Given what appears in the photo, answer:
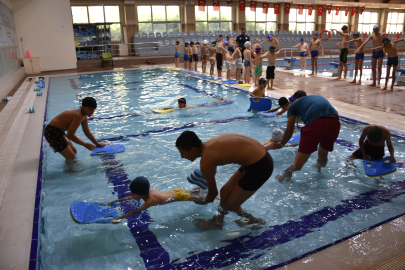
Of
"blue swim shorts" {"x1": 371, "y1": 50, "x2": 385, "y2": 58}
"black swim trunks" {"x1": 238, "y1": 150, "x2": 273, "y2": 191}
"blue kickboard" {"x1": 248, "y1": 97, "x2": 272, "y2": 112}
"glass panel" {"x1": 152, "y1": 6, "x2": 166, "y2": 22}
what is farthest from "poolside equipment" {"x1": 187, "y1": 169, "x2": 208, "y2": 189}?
"glass panel" {"x1": 152, "y1": 6, "x2": 166, "y2": 22}

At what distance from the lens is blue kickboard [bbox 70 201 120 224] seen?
9.39ft

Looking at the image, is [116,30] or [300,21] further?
[300,21]

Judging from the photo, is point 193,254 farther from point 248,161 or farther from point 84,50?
point 84,50

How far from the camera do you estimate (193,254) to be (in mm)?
2586

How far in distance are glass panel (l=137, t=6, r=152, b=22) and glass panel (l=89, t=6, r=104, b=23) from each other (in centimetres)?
311

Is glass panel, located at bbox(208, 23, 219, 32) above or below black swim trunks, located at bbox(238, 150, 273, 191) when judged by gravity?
above

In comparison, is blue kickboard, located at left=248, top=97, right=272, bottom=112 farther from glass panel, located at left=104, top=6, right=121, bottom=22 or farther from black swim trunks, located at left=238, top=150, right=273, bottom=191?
glass panel, located at left=104, top=6, right=121, bottom=22

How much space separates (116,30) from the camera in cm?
2459

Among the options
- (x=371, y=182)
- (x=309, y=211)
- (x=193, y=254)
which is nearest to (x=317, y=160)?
(x=371, y=182)

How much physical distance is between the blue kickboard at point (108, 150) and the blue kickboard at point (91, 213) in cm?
167

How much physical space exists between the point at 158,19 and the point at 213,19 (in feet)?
17.9

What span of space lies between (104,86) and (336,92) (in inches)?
348

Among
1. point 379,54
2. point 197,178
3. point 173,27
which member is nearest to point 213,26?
point 173,27

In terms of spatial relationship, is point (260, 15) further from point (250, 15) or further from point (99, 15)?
point (99, 15)
